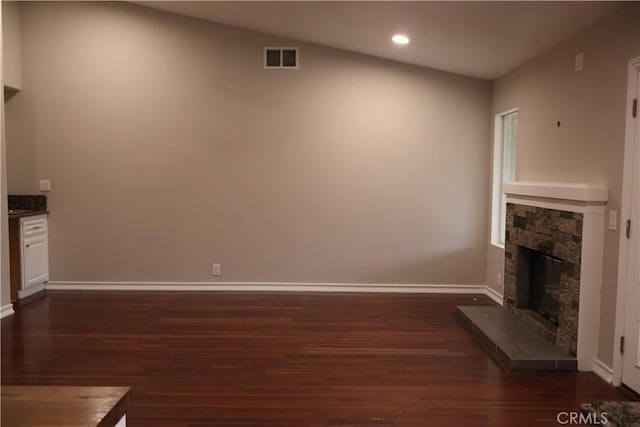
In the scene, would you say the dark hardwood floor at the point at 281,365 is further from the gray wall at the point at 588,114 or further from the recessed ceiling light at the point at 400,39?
the recessed ceiling light at the point at 400,39

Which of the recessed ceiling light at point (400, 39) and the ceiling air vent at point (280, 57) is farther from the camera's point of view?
the ceiling air vent at point (280, 57)

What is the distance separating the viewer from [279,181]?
5.75 m

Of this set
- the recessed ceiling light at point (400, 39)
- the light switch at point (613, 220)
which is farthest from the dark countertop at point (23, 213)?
the light switch at point (613, 220)

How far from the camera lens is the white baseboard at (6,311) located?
15.2 ft

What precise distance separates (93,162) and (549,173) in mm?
4815

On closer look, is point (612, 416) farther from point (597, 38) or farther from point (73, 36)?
point (73, 36)

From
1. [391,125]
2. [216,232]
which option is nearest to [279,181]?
[216,232]

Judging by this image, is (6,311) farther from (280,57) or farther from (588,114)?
(588,114)

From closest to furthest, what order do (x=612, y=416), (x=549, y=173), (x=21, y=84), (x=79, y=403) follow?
(x=79, y=403) → (x=612, y=416) → (x=549, y=173) → (x=21, y=84)

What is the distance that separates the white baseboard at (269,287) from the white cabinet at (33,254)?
0.86ft

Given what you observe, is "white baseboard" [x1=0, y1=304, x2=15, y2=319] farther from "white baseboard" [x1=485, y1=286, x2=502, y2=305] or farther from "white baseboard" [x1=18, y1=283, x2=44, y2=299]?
"white baseboard" [x1=485, y1=286, x2=502, y2=305]

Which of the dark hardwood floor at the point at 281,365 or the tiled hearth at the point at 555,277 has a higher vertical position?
the tiled hearth at the point at 555,277

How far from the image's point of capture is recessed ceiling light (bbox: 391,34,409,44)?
4.71 meters

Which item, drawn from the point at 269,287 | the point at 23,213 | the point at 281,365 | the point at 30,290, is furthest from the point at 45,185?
the point at 281,365
